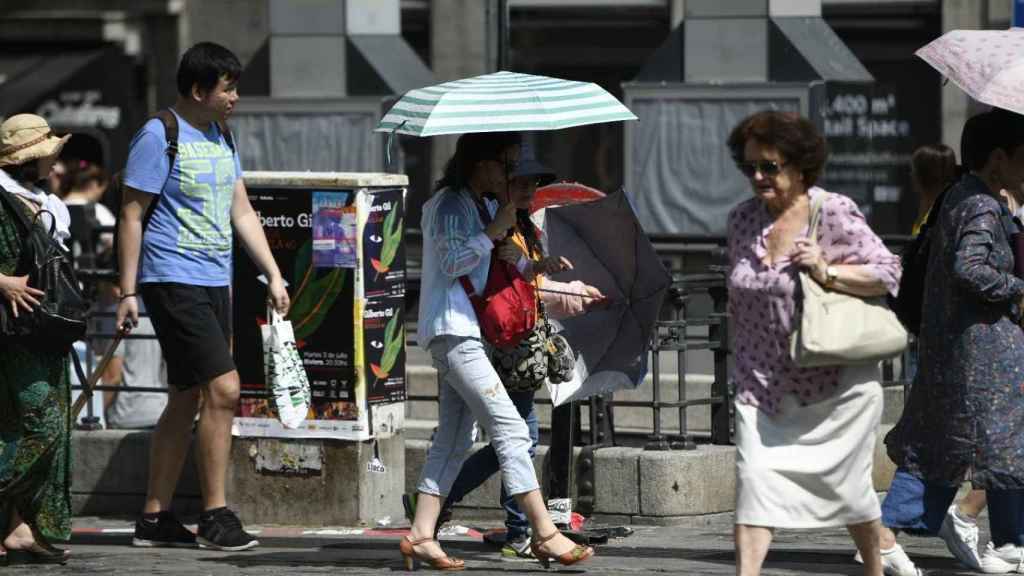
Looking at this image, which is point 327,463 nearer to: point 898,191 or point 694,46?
point 694,46

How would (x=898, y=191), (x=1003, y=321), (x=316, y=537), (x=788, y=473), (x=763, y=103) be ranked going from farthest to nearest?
1. (x=898, y=191)
2. (x=763, y=103)
3. (x=316, y=537)
4. (x=1003, y=321)
5. (x=788, y=473)

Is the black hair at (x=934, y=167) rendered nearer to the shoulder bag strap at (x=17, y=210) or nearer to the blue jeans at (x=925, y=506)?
the blue jeans at (x=925, y=506)

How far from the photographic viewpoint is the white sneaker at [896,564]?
6.98m

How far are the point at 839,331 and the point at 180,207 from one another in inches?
112

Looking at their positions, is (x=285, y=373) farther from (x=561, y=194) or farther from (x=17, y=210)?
(x=561, y=194)

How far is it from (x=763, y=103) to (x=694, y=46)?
71cm

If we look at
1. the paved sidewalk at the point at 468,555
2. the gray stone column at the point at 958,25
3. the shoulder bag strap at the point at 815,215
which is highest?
the gray stone column at the point at 958,25

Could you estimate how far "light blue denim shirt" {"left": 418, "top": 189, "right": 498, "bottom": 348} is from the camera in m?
7.10

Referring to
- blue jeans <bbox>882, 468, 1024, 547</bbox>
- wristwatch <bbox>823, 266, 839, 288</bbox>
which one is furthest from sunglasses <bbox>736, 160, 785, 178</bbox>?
blue jeans <bbox>882, 468, 1024, 547</bbox>

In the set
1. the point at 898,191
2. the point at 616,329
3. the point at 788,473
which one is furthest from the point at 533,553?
the point at 898,191

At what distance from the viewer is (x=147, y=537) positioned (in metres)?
8.02

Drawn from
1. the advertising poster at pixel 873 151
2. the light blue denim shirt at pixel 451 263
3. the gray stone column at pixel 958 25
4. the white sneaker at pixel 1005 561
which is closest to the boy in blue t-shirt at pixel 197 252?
the light blue denim shirt at pixel 451 263

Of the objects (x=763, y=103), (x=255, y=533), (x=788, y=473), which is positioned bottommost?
(x=255, y=533)

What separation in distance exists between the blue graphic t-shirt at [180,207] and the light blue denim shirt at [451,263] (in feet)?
3.18
